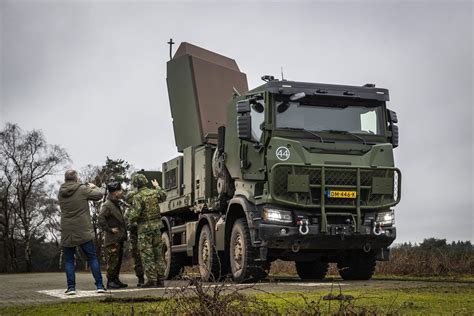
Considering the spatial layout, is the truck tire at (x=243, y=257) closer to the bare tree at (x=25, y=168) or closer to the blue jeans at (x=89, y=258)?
the blue jeans at (x=89, y=258)

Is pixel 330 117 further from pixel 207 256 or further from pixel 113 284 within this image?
pixel 113 284

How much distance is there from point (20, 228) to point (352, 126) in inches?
2010

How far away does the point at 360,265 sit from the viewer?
14.8 meters

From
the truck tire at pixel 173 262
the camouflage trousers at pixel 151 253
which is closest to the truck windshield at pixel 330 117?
the camouflage trousers at pixel 151 253

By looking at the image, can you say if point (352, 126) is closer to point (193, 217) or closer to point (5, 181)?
point (193, 217)

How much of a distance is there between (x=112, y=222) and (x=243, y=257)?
2567mm

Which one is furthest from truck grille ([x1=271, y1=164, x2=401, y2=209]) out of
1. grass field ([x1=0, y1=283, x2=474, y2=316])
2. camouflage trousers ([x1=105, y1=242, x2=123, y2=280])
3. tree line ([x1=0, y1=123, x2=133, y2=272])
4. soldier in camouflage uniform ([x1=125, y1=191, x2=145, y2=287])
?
tree line ([x1=0, y1=123, x2=133, y2=272])

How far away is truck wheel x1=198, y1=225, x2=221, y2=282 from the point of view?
1529 cm

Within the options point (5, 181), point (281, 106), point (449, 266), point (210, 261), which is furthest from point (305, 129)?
point (5, 181)

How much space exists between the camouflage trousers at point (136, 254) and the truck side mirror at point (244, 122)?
293 centimetres

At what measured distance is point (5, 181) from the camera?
193 feet

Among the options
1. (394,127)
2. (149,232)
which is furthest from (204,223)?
(394,127)

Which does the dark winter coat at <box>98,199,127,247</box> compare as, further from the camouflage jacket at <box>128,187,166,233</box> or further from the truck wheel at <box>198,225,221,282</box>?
the truck wheel at <box>198,225,221,282</box>

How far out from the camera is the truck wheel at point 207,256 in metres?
15.3
